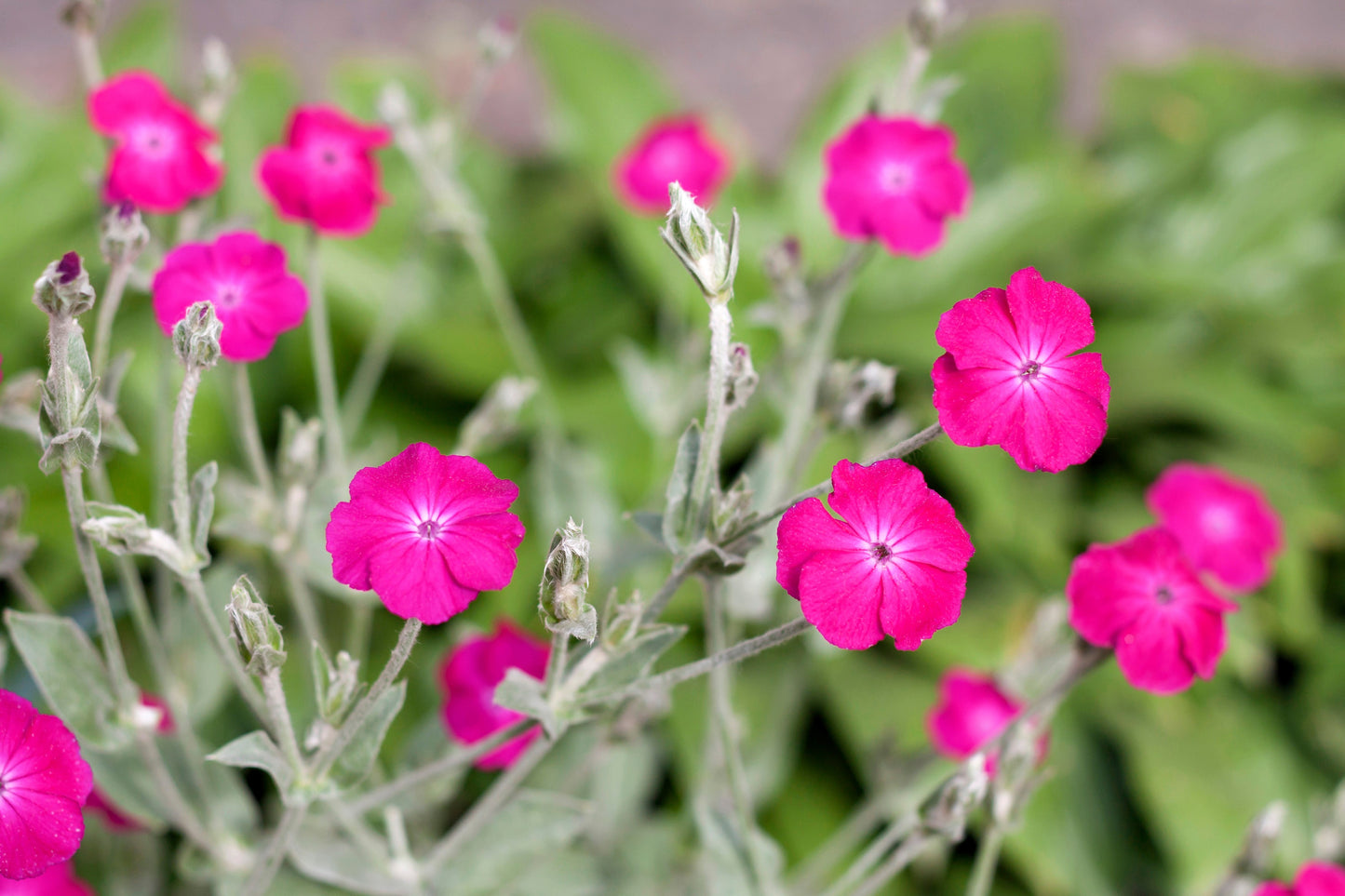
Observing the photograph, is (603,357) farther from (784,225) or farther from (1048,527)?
(1048,527)

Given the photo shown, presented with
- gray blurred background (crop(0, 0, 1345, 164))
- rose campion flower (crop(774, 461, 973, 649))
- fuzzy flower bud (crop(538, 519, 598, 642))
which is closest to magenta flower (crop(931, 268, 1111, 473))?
rose campion flower (crop(774, 461, 973, 649))

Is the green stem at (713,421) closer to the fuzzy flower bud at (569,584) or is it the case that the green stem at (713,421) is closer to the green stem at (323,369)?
the fuzzy flower bud at (569,584)

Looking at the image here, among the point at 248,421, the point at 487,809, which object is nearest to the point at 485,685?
the point at 487,809

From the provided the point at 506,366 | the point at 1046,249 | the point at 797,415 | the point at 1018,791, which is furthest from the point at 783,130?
the point at 1018,791

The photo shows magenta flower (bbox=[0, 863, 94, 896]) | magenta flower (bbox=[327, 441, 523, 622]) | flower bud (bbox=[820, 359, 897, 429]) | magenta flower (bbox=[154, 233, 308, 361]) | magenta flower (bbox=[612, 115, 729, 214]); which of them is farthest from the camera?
magenta flower (bbox=[612, 115, 729, 214])

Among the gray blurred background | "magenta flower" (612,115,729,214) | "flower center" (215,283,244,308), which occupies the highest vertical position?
the gray blurred background

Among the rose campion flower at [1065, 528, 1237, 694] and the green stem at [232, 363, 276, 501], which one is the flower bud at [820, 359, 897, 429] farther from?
the green stem at [232, 363, 276, 501]
